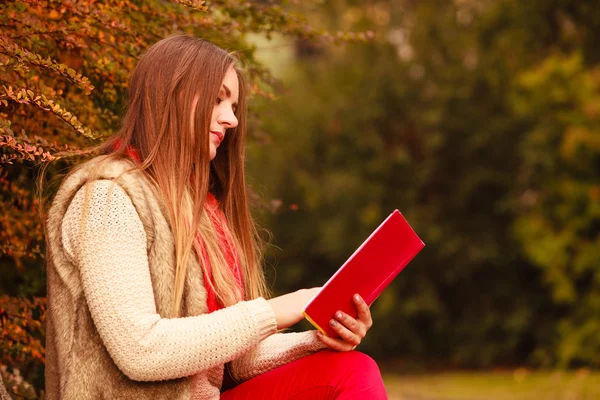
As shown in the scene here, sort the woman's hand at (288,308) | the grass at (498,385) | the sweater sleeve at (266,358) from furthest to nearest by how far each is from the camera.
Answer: the grass at (498,385), the sweater sleeve at (266,358), the woman's hand at (288,308)

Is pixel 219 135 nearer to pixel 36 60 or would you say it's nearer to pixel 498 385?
pixel 36 60

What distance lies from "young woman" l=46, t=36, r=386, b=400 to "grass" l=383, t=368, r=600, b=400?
209 inches

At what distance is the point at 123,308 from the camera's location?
203 centimetres

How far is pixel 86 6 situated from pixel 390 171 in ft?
24.3

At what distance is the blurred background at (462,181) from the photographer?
8.90 metres

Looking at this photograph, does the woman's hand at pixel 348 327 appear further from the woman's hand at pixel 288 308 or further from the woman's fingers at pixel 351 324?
the woman's hand at pixel 288 308

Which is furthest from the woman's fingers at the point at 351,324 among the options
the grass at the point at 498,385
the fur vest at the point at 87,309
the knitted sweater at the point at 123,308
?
the grass at the point at 498,385

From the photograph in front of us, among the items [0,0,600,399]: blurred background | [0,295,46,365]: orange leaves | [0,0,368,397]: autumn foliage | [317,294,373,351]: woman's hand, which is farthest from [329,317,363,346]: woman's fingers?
[0,0,600,399]: blurred background

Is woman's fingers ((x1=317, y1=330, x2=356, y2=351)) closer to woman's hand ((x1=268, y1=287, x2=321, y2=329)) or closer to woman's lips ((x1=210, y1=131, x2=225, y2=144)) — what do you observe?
woman's hand ((x1=268, y1=287, x2=321, y2=329))

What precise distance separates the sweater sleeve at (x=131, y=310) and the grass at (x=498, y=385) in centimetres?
562

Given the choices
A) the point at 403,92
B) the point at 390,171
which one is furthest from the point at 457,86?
the point at 390,171

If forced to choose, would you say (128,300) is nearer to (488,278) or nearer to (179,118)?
(179,118)

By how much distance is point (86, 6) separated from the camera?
9.17 feet

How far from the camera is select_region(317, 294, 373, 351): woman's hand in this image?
231 cm
